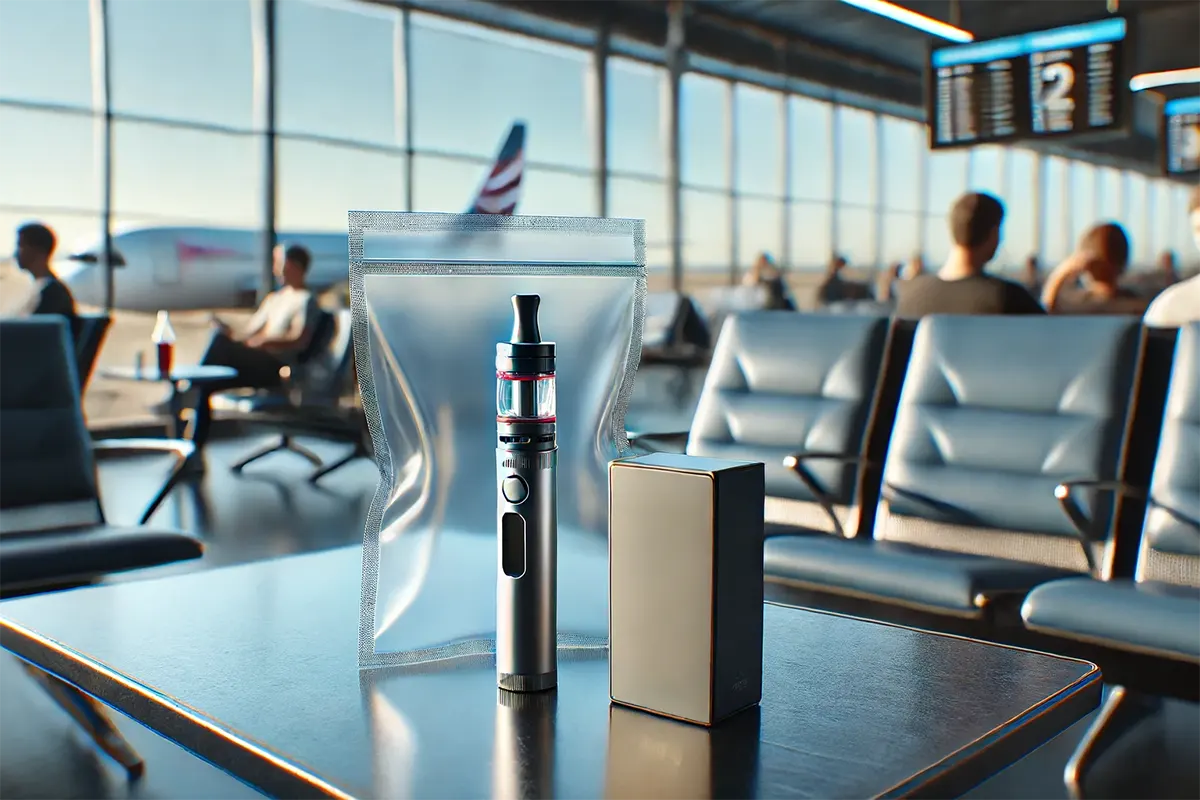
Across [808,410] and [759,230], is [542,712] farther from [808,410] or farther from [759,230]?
[759,230]

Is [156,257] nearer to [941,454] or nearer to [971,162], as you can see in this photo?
[971,162]

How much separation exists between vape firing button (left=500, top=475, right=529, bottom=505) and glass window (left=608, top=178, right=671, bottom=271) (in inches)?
351

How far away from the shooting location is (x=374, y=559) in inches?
34.4

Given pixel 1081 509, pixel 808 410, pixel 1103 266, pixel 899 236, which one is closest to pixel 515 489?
pixel 1081 509

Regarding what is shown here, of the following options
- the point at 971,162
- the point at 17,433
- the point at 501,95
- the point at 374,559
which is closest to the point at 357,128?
the point at 501,95

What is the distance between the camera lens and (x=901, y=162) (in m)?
12.9

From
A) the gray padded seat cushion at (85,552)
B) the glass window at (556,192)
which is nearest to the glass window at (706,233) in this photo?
the glass window at (556,192)

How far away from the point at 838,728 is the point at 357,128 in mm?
7495

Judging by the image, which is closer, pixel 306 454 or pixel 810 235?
pixel 306 454

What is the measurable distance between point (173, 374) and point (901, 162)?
406 inches

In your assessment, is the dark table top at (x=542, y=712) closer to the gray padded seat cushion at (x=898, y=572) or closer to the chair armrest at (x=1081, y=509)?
the gray padded seat cushion at (x=898, y=572)

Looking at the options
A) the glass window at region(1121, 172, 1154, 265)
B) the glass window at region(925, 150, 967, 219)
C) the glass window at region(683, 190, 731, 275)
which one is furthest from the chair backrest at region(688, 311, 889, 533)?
the glass window at region(1121, 172, 1154, 265)

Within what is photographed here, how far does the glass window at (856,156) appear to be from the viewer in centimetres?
1202

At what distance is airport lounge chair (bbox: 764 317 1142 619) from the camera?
192cm
